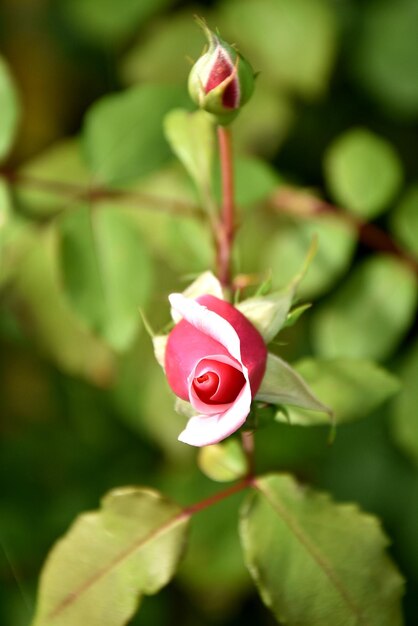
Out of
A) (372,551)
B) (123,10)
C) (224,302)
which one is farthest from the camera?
(123,10)

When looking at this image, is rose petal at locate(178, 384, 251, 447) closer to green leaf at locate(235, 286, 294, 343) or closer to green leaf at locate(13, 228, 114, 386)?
green leaf at locate(235, 286, 294, 343)

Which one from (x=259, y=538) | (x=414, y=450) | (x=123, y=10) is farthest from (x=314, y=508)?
(x=123, y=10)

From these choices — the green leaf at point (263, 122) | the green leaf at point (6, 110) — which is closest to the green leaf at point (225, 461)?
the green leaf at point (6, 110)

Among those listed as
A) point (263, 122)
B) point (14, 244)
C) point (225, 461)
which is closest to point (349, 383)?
point (225, 461)

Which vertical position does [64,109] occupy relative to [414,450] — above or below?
above

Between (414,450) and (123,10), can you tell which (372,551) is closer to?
(414,450)

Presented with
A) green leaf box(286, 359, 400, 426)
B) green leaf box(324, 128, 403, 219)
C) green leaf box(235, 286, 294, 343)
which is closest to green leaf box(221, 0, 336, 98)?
green leaf box(324, 128, 403, 219)

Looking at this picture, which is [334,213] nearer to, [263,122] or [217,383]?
[263,122]
